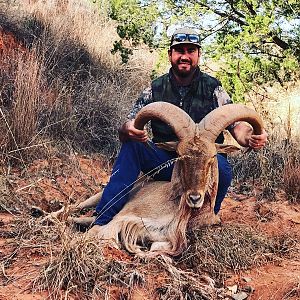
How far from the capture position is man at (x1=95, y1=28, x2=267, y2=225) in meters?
4.73

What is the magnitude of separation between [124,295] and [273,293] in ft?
3.13

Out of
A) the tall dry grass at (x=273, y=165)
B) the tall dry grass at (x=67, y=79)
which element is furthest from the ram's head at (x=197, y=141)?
the tall dry grass at (x=273, y=165)

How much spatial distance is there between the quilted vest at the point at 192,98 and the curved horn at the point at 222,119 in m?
0.66

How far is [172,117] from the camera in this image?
14.4 ft

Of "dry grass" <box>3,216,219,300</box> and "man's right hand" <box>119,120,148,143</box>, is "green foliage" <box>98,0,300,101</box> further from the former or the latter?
"dry grass" <box>3,216,219,300</box>

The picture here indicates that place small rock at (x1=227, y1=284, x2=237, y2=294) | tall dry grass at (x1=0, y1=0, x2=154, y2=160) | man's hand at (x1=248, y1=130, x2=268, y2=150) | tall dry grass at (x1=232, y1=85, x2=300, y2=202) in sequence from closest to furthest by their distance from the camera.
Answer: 1. small rock at (x1=227, y1=284, x2=237, y2=294)
2. man's hand at (x1=248, y1=130, x2=268, y2=150)
3. tall dry grass at (x1=232, y1=85, x2=300, y2=202)
4. tall dry grass at (x1=0, y1=0, x2=154, y2=160)

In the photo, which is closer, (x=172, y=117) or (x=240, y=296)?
(x=240, y=296)

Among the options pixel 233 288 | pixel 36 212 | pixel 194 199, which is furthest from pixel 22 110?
pixel 233 288

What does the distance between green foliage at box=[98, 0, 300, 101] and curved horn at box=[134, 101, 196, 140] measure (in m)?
2.72

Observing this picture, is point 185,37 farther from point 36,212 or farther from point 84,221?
point 36,212

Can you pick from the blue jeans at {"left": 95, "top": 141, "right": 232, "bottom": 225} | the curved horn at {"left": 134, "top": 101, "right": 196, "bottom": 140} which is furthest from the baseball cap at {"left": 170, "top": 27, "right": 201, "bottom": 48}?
the blue jeans at {"left": 95, "top": 141, "right": 232, "bottom": 225}

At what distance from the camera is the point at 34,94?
6.37m

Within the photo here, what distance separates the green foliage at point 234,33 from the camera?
23.2 ft

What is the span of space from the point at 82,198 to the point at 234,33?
3376 mm
